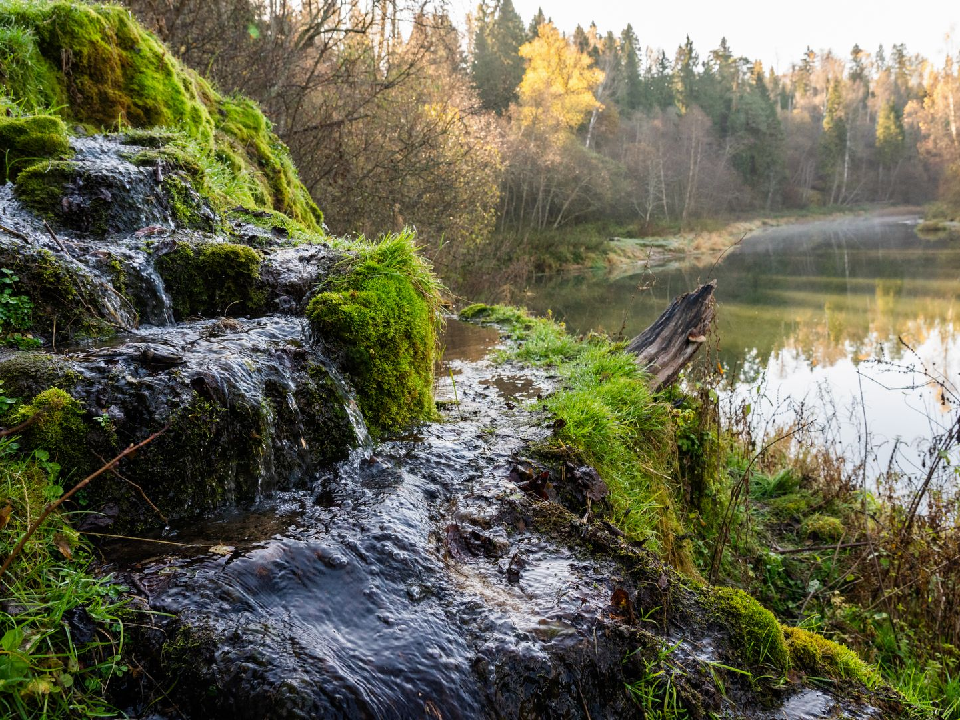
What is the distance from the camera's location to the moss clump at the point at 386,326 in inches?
163

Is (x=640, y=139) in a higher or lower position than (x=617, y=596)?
higher

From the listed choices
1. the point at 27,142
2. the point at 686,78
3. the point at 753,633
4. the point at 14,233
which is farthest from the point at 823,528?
the point at 686,78

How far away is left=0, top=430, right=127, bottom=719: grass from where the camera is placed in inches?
68.1

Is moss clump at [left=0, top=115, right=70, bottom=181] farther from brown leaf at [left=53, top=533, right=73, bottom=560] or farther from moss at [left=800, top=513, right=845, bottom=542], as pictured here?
moss at [left=800, top=513, right=845, bottom=542]

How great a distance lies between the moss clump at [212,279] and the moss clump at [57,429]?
6.13 feet

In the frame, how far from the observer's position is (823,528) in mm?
6738

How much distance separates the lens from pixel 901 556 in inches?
200

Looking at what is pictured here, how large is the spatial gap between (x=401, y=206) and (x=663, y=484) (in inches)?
458

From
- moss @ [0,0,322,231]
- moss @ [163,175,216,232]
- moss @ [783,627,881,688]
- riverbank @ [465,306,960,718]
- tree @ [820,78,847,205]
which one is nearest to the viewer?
moss @ [783,627,881,688]

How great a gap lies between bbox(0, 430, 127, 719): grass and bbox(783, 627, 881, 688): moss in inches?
112

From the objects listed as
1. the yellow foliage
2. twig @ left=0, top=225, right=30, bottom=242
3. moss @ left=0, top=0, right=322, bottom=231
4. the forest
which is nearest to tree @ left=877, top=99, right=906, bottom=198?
the yellow foliage

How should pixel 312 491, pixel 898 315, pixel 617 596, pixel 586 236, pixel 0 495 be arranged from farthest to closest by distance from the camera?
pixel 586 236, pixel 898 315, pixel 312 491, pixel 617 596, pixel 0 495

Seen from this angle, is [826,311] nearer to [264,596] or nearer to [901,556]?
[901,556]

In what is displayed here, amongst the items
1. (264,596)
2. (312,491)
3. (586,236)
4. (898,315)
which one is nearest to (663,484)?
(312,491)
